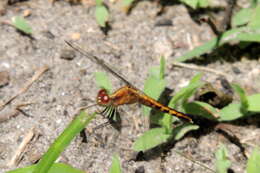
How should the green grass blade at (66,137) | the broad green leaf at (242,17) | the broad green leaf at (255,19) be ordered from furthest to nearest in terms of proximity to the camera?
the broad green leaf at (242,17) → the broad green leaf at (255,19) → the green grass blade at (66,137)

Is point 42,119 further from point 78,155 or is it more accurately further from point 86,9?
point 86,9

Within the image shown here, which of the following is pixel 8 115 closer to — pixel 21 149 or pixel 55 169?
pixel 21 149

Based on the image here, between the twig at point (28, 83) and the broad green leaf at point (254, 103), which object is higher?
the broad green leaf at point (254, 103)

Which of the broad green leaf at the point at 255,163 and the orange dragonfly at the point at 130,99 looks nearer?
the broad green leaf at the point at 255,163

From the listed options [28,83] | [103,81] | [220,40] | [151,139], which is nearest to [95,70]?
[103,81]

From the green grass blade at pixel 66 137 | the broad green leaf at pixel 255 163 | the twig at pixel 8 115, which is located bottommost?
the twig at pixel 8 115

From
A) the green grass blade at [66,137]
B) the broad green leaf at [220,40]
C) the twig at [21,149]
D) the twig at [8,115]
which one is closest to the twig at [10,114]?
the twig at [8,115]

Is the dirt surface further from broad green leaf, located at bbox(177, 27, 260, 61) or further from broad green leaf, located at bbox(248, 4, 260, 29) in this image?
broad green leaf, located at bbox(248, 4, 260, 29)

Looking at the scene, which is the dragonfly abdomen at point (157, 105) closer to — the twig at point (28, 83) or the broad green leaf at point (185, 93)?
the broad green leaf at point (185, 93)
